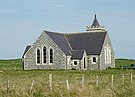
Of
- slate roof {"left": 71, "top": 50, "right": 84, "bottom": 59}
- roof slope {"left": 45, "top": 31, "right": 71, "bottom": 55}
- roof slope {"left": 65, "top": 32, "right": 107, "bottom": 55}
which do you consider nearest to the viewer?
roof slope {"left": 45, "top": 31, "right": 71, "bottom": 55}

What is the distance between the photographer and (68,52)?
2336 inches

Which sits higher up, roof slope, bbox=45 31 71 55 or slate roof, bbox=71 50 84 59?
roof slope, bbox=45 31 71 55

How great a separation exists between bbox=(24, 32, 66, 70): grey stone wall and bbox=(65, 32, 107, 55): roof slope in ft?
15.5

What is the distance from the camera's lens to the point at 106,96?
15789 millimetres

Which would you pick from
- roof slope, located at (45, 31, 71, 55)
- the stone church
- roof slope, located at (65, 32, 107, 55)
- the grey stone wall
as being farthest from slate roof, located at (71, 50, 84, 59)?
the grey stone wall

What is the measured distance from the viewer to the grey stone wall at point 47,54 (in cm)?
5797

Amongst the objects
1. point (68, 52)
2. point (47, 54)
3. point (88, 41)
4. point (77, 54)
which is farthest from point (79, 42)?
point (47, 54)

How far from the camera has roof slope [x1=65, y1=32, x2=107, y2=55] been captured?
6097cm

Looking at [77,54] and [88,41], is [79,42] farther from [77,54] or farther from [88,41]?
[77,54]

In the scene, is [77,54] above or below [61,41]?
below

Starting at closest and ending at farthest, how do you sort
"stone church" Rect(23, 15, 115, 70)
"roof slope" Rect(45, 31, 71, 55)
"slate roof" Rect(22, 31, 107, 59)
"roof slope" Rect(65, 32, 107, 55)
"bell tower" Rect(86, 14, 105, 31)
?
"stone church" Rect(23, 15, 115, 70) → "roof slope" Rect(45, 31, 71, 55) → "slate roof" Rect(22, 31, 107, 59) → "roof slope" Rect(65, 32, 107, 55) → "bell tower" Rect(86, 14, 105, 31)

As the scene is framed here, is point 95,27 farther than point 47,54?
Yes

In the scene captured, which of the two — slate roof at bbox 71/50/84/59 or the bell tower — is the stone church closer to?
slate roof at bbox 71/50/84/59

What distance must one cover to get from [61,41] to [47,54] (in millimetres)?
3877
